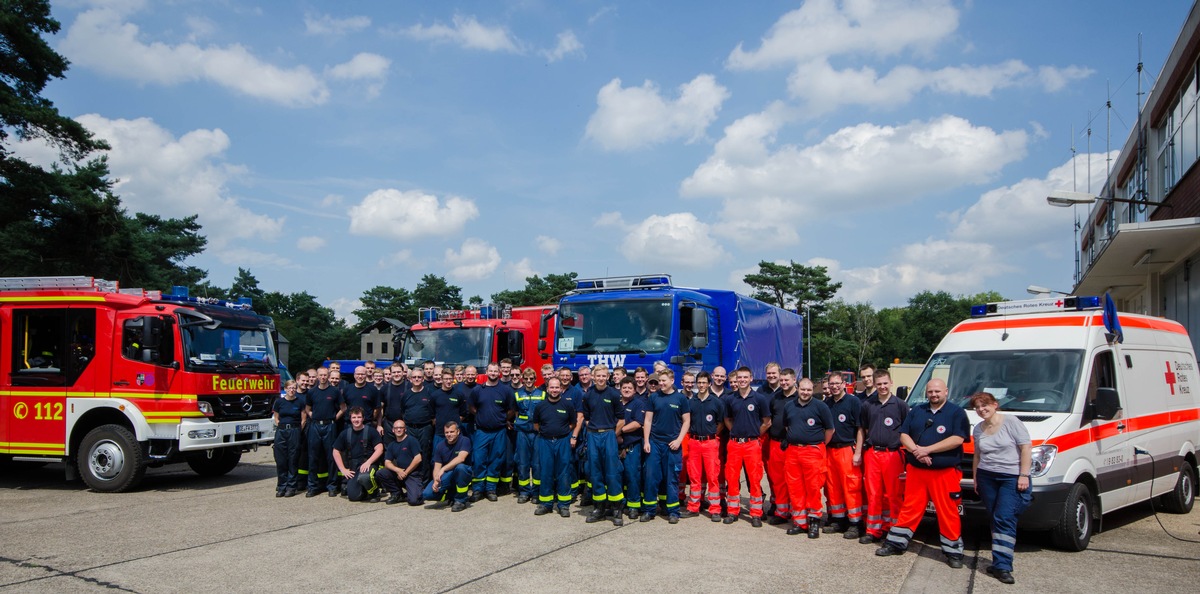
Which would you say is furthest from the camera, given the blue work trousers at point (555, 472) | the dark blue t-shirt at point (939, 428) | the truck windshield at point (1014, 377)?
the blue work trousers at point (555, 472)

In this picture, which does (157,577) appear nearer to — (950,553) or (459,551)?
(459,551)

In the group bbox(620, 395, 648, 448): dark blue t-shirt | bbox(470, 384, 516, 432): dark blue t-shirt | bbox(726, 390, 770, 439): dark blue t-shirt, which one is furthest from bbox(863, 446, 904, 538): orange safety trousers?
bbox(470, 384, 516, 432): dark blue t-shirt

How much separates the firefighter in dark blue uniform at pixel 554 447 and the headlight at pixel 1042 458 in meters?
4.90

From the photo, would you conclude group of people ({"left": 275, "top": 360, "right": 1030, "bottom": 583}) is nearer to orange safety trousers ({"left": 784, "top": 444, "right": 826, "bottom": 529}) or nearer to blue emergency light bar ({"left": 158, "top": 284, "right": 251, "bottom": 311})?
orange safety trousers ({"left": 784, "top": 444, "right": 826, "bottom": 529})

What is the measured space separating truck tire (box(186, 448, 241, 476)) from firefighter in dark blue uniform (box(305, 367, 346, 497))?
2797mm

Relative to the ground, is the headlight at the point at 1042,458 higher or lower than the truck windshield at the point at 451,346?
lower

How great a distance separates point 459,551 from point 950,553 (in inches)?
174

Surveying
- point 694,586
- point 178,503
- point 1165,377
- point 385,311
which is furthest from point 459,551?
point 385,311

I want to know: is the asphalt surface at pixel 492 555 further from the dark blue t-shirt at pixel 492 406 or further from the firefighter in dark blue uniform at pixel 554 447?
the dark blue t-shirt at pixel 492 406

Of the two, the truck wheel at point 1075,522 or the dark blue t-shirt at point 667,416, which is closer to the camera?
the truck wheel at point 1075,522

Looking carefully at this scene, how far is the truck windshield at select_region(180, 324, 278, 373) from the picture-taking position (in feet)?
37.2

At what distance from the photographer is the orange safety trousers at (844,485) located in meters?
8.08

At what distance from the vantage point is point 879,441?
25.5ft

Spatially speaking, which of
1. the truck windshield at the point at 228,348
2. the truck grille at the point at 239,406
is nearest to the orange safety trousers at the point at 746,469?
the truck grille at the point at 239,406
